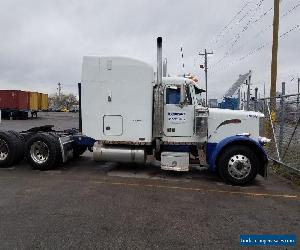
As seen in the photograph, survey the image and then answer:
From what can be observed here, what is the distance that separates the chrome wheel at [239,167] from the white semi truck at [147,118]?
1.44 ft

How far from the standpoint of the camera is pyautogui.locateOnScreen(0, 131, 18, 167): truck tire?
34.0ft

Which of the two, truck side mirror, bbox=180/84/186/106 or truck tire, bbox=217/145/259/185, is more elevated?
truck side mirror, bbox=180/84/186/106

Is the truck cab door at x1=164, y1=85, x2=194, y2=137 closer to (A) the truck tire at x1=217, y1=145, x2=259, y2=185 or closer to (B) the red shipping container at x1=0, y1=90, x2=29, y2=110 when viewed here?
(A) the truck tire at x1=217, y1=145, x2=259, y2=185

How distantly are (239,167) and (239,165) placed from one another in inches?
2.2

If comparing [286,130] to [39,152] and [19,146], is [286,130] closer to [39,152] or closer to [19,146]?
[39,152]

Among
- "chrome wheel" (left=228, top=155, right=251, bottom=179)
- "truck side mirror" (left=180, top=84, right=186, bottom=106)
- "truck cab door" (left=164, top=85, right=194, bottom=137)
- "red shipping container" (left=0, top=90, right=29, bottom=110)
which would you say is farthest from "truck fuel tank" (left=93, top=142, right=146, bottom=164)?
"red shipping container" (left=0, top=90, right=29, bottom=110)

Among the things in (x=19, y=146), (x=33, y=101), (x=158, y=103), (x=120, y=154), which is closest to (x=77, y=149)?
(x=19, y=146)

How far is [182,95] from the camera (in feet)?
31.7

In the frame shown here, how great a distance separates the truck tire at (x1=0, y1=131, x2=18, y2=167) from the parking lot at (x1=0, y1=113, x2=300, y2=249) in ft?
1.22

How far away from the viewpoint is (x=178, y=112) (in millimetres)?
9758

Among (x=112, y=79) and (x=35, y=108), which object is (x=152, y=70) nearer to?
(x=112, y=79)

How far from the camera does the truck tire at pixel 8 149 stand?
34.0 feet

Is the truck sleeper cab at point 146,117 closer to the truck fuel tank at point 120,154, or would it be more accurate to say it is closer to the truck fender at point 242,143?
the truck fuel tank at point 120,154

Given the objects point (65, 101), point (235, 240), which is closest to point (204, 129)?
point (235, 240)
